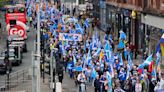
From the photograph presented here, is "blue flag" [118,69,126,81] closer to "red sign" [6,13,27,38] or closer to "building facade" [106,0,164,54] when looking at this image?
"building facade" [106,0,164,54]

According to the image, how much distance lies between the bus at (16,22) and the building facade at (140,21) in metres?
10.0

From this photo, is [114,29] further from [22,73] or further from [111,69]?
[111,69]

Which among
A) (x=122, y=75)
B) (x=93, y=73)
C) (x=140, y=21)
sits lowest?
(x=140, y=21)

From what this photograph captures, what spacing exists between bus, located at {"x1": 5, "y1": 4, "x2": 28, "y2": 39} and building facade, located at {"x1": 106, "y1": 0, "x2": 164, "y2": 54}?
32.8ft

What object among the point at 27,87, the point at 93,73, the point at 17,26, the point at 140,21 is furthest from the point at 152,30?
the point at 17,26

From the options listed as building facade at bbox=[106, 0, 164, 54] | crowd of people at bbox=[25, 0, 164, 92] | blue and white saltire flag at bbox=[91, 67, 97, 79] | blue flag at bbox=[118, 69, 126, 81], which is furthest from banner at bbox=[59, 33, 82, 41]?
blue flag at bbox=[118, 69, 126, 81]

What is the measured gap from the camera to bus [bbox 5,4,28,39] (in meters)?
58.2

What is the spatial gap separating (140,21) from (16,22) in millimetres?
14950

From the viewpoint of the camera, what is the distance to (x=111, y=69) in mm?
28953

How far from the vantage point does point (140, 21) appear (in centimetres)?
4972

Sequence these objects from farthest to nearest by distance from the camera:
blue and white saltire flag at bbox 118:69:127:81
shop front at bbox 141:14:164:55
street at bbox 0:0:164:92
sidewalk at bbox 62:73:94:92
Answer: shop front at bbox 141:14:164:55 < sidewalk at bbox 62:73:94:92 < blue and white saltire flag at bbox 118:69:127:81 < street at bbox 0:0:164:92

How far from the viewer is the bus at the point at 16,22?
58.2 metres

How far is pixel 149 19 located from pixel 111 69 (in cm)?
1677

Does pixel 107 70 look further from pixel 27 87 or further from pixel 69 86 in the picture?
pixel 27 87
